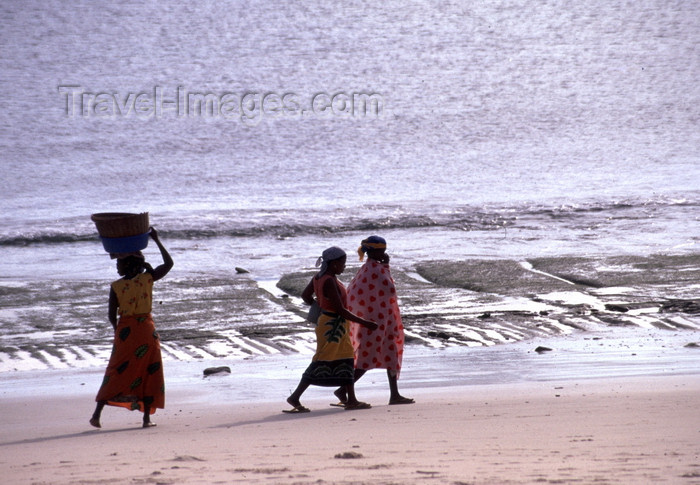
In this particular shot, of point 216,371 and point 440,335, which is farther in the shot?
point 440,335

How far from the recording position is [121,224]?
6195 millimetres

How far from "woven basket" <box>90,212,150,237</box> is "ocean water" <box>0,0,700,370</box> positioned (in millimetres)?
2741

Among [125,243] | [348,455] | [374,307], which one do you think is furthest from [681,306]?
[348,455]

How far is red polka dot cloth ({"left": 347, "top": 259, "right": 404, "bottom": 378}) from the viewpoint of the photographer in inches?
277

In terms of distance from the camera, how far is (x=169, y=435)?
5.90 m

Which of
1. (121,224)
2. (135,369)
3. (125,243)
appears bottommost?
(135,369)

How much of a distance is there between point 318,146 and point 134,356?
1228 inches

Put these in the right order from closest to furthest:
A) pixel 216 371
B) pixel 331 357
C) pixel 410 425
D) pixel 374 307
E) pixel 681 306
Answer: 1. pixel 410 425
2. pixel 331 357
3. pixel 374 307
4. pixel 216 371
5. pixel 681 306

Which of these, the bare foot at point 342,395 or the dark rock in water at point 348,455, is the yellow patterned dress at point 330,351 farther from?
the dark rock in water at point 348,455

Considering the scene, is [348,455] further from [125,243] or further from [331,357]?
[125,243]

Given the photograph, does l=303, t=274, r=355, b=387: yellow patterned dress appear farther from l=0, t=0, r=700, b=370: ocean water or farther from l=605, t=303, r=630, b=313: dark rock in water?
l=605, t=303, r=630, b=313: dark rock in water

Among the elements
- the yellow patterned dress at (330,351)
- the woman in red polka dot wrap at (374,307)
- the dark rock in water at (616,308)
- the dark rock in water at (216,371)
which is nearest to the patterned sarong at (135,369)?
the yellow patterned dress at (330,351)

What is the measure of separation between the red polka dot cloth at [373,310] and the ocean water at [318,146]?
2.12 metres

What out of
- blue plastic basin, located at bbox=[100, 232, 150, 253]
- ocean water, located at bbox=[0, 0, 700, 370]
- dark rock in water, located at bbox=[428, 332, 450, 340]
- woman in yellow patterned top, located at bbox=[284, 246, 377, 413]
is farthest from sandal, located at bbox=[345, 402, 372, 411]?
dark rock in water, located at bbox=[428, 332, 450, 340]
